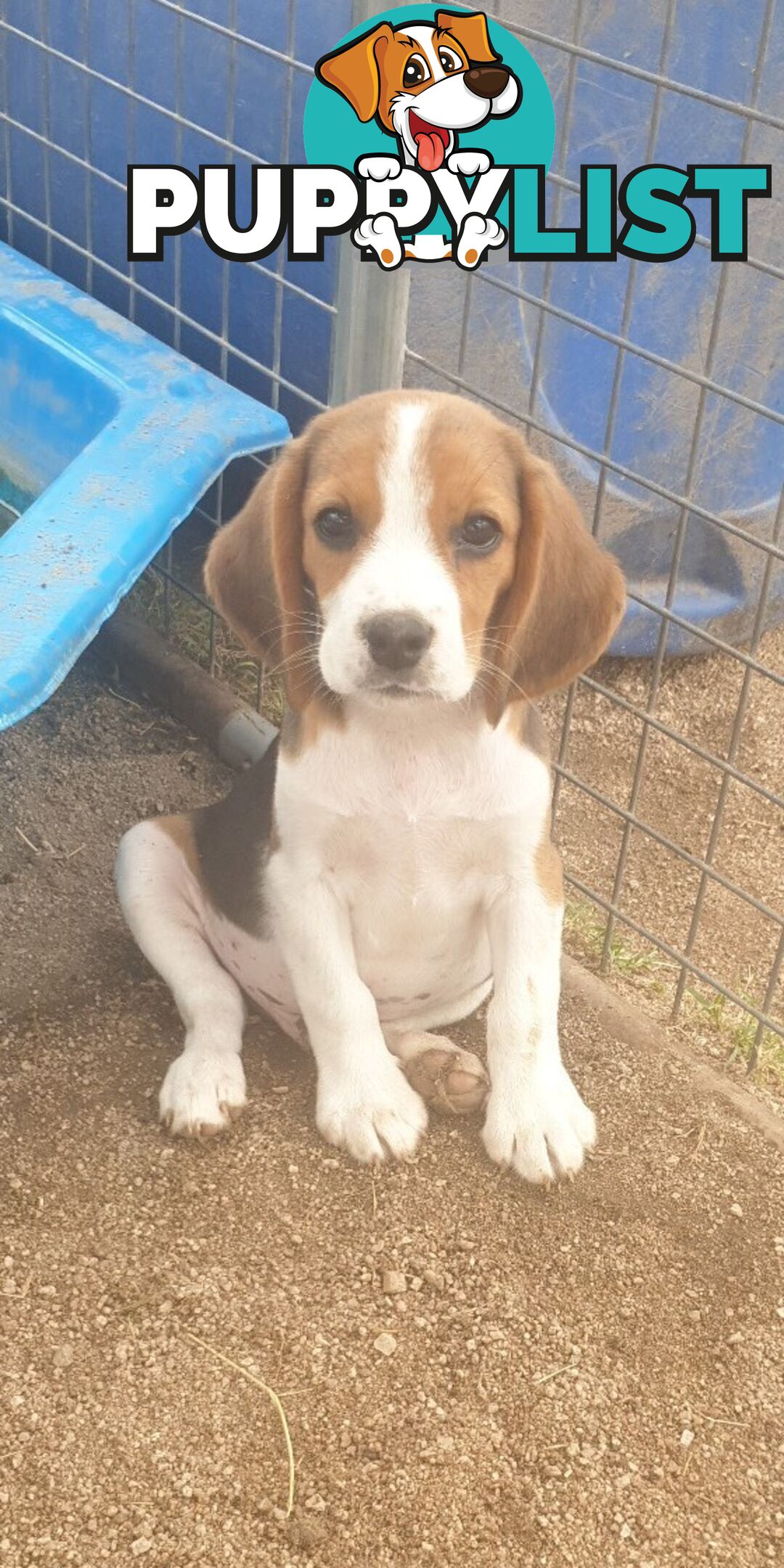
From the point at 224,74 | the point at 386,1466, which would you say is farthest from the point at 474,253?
the point at 386,1466

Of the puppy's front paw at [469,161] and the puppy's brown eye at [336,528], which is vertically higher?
the puppy's front paw at [469,161]

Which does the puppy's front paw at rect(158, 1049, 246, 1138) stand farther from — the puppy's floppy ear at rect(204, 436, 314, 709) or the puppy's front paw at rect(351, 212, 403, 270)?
Answer: the puppy's front paw at rect(351, 212, 403, 270)

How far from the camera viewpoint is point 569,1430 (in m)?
2.90

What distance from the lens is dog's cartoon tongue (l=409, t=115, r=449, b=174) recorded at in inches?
148

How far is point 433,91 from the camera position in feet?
12.2

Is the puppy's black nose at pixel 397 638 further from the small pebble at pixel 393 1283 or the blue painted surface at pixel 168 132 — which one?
the blue painted surface at pixel 168 132

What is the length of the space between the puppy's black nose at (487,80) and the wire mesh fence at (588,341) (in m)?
0.28

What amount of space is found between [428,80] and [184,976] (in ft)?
6.22

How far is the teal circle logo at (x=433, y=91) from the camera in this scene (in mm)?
3674

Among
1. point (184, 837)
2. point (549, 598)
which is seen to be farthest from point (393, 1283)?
point (549, 598)

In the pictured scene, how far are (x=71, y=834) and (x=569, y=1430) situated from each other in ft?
6.55

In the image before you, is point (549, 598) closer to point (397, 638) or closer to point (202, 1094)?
point (397, 638)

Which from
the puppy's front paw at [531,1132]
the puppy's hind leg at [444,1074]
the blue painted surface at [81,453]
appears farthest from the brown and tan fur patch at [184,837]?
the puppy's front paw at [531,1132]

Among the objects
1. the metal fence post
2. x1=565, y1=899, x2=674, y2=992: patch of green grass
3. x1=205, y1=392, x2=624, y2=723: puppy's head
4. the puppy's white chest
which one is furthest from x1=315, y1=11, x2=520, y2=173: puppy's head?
x1=565, y1=899, x2=674, y2=992: patch of green grass
